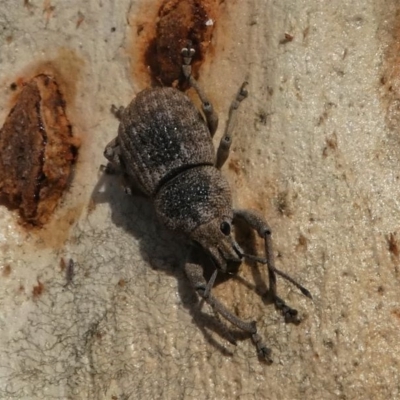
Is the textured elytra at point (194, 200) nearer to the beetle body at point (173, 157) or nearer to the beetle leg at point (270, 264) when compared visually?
the beetle body at point (173, 157)

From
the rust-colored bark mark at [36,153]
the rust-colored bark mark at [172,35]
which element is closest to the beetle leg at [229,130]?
the rust-colored bark mark at [172,35]

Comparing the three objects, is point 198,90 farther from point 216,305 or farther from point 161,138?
point 216,305

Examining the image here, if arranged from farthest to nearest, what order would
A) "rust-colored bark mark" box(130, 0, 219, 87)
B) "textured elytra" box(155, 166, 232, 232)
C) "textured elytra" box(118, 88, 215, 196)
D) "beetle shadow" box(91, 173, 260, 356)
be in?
"rust-colored bark mark" box(130, 0, 219, 87), "textured elytra" box(118, 88, 215, 196), "textured elytra" box(155, 166, 232, 232), "beetle shadow" box(91, 173, 260, 356)

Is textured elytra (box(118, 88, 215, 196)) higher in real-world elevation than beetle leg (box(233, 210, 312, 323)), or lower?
higher

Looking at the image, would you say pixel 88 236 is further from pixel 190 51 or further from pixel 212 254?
pixel 190 51

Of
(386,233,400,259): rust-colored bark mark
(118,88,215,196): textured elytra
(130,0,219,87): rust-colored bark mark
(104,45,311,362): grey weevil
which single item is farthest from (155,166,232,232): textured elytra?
(386,233,400,259): rust-colored bark mark

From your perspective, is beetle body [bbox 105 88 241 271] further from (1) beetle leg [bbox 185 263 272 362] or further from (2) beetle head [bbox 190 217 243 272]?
(1) beetle leg [bbox 185 263 272 362]

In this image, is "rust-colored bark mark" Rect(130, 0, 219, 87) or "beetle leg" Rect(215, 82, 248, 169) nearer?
"beetle leg" Rect(215, 82, 248, 169)
